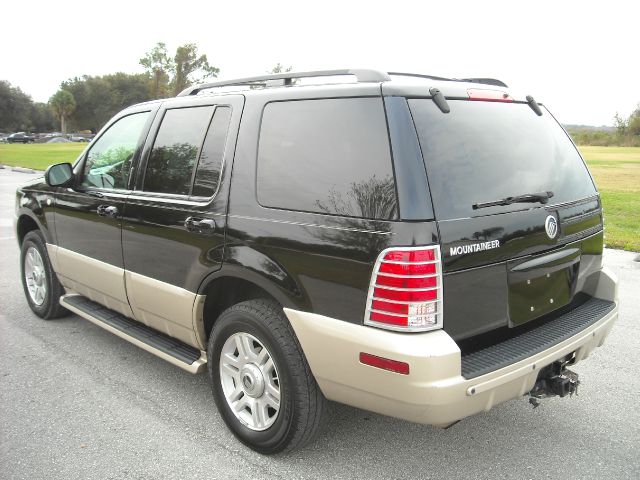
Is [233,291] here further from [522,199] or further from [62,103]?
[62,103]

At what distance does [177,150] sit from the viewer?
3.56 meters

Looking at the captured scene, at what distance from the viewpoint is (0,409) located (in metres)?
3.47

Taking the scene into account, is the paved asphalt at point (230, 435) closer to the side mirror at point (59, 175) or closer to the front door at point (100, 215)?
the front door at point (100, 215)

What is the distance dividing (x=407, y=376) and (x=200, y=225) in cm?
146

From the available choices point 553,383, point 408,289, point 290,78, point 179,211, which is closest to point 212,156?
point 179,211

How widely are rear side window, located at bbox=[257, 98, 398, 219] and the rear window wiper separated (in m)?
0.48

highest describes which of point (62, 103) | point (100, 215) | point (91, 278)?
point (62, 103)

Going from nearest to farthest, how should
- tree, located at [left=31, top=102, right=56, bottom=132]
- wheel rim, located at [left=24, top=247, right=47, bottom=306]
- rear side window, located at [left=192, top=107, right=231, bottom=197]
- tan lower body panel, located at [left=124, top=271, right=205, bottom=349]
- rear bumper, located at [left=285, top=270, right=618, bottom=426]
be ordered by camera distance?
rear bumper, located at [left=285, top=270, right=618, bottom=426] → rear side window, located at [left=192, top=107, right=231, bottom=197] → tan lower body panel, located at [left=124, top=271, right=205, bottom=349] → wheel rim, located at [left=24, top=247, right=47, bottom=306] → tree, located at [left=31, top=102, right=56, bottom=132]

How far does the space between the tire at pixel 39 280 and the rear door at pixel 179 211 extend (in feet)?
4.88

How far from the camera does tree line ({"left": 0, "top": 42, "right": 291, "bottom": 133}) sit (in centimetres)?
7606

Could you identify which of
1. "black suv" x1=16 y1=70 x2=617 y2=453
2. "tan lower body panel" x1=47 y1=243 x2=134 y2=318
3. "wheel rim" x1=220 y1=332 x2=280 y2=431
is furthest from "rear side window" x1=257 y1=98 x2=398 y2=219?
"tan lower body panel" x1=47 y1=243 x2=134 y2=318

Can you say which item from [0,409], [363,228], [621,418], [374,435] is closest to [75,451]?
[0,409]

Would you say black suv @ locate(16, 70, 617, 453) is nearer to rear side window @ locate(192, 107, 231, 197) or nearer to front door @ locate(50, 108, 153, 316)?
rear side window @ locate(192, 107, 231, 197)

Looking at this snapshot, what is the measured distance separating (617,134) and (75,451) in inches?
2659
